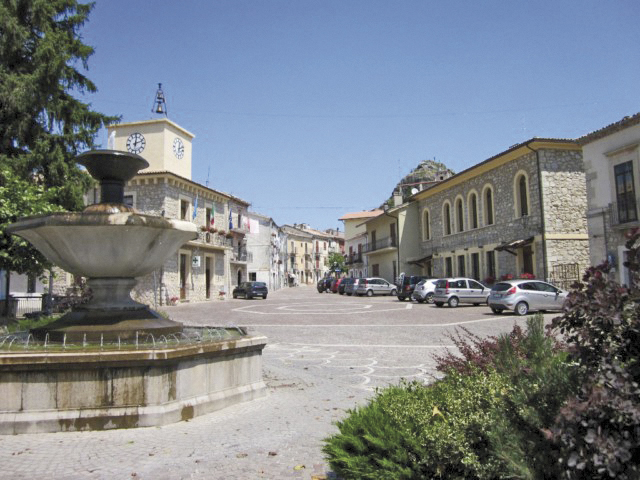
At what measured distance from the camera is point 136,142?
35969mm

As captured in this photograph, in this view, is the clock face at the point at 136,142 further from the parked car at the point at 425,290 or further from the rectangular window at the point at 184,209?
the parked car at the point at 425,290

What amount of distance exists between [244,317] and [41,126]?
1075 cm

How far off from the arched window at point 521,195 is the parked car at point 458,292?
18.0 feet

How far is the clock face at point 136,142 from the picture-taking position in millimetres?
35875

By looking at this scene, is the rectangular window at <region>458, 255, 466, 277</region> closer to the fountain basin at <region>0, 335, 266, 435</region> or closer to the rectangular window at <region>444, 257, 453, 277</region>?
the rectangular window at <region>444, 257, 453, 277</region>

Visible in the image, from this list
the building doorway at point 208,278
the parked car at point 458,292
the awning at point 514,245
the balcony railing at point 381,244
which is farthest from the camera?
the balcony railing at point 381,244

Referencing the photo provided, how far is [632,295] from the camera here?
2.26 m

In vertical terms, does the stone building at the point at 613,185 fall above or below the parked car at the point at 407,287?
above

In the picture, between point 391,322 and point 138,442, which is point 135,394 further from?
point 391,322

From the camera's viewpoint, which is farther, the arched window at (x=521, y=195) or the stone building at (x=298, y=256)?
the stone building at (x=298, y=256)

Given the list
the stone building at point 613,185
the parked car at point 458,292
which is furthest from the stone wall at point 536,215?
the stone building at point 613,185

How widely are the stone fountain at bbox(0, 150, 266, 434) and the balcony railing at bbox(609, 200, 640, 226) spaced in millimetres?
18976

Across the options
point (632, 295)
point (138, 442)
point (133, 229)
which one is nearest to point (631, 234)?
point (632, 295)

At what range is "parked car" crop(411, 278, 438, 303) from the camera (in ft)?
96.8
